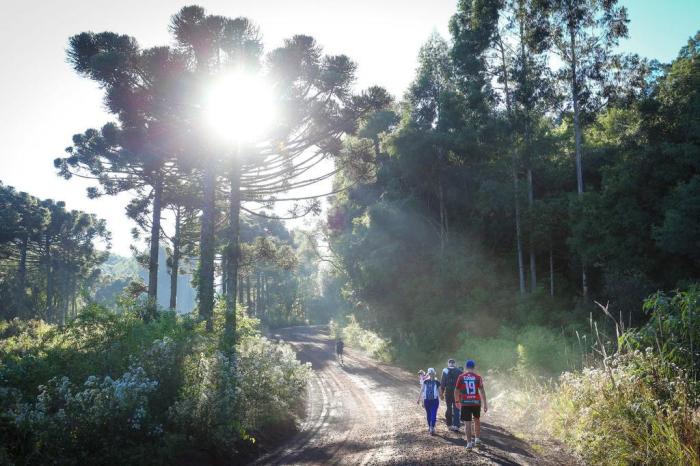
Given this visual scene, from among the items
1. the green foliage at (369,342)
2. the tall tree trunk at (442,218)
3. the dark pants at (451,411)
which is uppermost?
the tall tree trunk at (442,218)

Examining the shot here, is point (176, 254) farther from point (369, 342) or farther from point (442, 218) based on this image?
point (442, 218)

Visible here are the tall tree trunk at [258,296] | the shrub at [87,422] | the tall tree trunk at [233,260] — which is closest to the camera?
the shrub at [87,422]

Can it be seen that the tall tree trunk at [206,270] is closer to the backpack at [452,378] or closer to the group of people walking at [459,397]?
the group of people walking at [459,397]

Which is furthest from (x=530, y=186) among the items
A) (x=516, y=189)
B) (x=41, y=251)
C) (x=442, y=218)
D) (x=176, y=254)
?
(x=41, y=251)

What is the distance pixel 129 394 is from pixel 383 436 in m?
6.14

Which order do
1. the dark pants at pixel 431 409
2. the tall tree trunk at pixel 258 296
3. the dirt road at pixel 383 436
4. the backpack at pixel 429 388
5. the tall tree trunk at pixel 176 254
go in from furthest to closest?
the tall tree trunk at pixel 258 296
the tall tree trunk at pixel 176 254
the backpack at pixel 429 388
the dark pants at pixel 431 409
the dirt road at pixel 383 436

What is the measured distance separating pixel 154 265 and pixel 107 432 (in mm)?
17903

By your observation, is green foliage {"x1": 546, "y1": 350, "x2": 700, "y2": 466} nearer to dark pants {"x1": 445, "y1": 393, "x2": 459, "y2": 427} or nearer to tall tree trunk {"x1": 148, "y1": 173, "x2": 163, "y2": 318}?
dark pants {"x1": 445, "y1": 393, "x2": 459, "y2": 427}

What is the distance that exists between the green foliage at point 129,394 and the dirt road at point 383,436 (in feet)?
4.76

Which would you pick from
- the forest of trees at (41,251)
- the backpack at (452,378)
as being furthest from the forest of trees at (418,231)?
the forest of trees at (41,251)

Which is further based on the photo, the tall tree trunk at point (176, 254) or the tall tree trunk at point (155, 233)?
the tall tree trunk at point (176, 254)

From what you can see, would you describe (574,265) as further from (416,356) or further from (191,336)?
(191,336)

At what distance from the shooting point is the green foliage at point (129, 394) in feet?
23.1

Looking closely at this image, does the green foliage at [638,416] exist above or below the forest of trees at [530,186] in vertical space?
below
